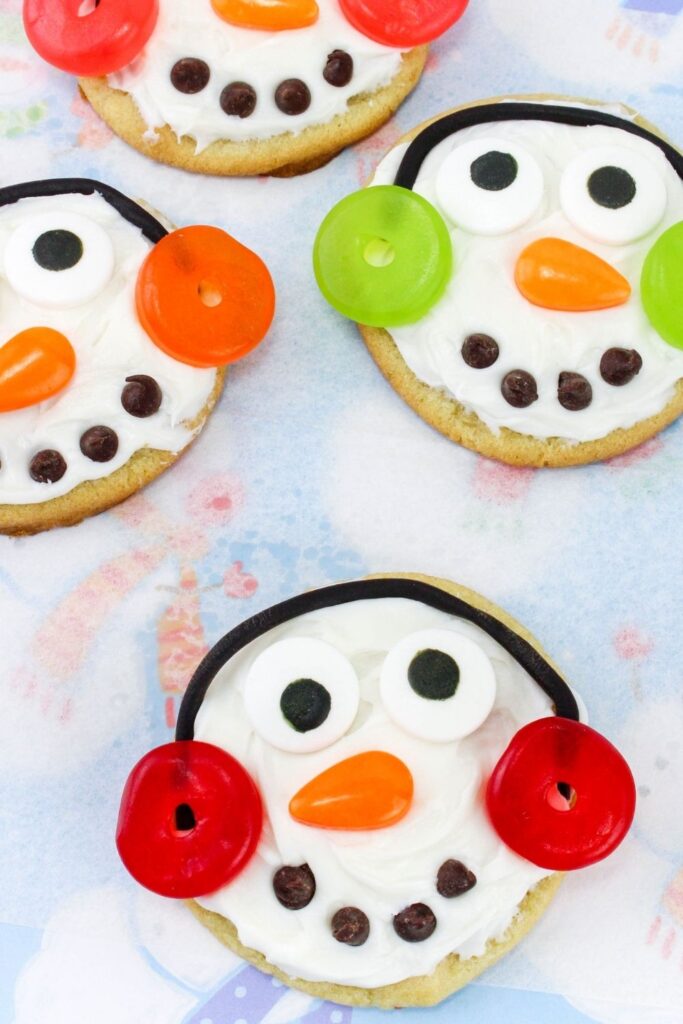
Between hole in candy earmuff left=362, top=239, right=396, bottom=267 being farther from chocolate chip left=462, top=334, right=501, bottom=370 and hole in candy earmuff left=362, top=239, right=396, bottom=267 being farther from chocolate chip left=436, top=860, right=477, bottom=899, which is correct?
chocolate chip left=436, top=860, right=477, bottom=899

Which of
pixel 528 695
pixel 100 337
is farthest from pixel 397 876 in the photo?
pixel 100 337

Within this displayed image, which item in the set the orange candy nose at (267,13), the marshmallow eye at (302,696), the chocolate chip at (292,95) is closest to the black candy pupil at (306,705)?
the marshmallow eye at (302,696)

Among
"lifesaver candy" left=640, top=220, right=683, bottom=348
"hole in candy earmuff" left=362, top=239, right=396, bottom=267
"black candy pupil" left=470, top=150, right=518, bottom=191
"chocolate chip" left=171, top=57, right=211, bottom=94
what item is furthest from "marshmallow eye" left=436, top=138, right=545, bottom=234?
"chocolate chip" left=171, top=57, right=211, bottom=94

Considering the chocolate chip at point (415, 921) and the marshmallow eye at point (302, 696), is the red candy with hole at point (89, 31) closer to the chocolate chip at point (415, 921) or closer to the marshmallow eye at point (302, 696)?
the marshmallow eye at point (302, 696)

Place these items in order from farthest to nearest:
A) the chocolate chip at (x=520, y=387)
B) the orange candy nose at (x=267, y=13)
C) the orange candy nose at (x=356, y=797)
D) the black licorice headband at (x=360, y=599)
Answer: the orange candy nose at (x=267, y=13) → the chocolate chip at (x=520, y=387) → the black licorice headband at (x=360, y=599) → the orange candy nose at (x=356, y=797)

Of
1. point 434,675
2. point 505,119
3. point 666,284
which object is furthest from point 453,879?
point 505,119

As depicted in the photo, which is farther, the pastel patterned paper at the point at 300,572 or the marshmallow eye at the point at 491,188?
the marshmallow eye at the point at 491,188

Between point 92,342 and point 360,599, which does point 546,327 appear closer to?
point 360,599
